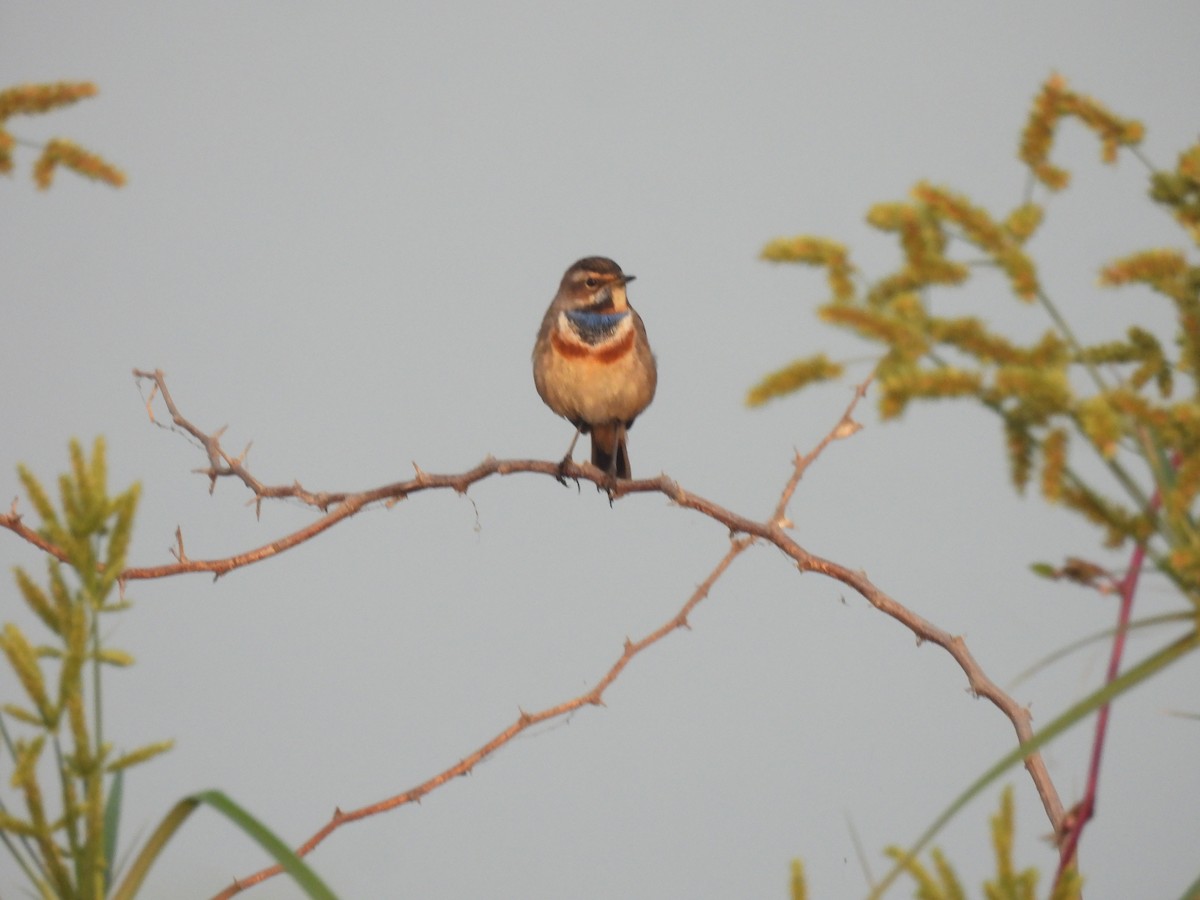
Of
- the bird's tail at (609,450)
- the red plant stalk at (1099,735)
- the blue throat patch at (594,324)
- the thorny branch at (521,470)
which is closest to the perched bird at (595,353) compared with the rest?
the blue throat patch at (594,324)

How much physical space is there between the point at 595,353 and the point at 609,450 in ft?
1.81

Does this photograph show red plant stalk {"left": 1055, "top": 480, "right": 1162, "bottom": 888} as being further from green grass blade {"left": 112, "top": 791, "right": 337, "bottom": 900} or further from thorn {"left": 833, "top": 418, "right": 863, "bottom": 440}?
thorn {"left": 833, "top": 418, "right": 863, "bottom": 440}

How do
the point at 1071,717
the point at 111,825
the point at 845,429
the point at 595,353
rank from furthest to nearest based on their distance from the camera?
the point at 595,353 < the point at 845,429 < the point at 111,825 < the point at 1071,717

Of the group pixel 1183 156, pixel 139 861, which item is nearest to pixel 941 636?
pixel 1183 156

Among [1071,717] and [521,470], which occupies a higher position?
[521,470]

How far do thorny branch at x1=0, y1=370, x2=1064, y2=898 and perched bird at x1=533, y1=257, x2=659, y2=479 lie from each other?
1564mm

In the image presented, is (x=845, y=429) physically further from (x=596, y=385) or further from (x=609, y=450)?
(x=609, y=450)

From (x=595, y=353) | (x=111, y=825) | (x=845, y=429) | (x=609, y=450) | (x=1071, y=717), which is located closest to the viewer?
(x=1071, y=717)

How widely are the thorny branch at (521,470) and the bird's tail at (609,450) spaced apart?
6.24 feet

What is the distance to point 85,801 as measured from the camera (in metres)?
1.41

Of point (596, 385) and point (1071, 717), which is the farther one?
point (596, 385)

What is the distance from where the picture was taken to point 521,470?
9.96 feet

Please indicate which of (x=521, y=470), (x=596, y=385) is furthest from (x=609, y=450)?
(x=521, y=470)

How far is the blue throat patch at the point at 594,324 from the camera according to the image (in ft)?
15.1
